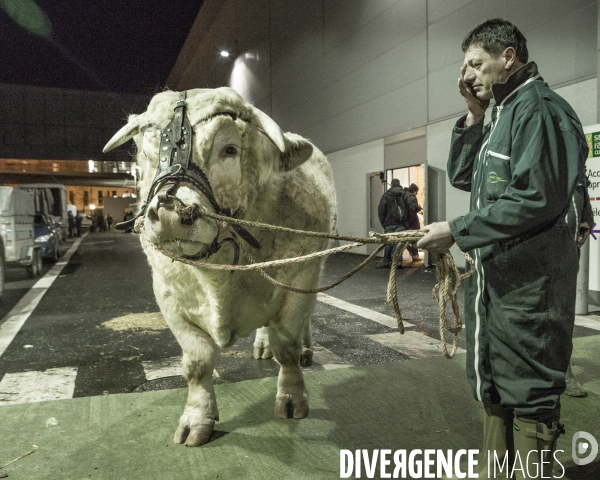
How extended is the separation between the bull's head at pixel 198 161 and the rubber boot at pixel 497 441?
1549 millimetres

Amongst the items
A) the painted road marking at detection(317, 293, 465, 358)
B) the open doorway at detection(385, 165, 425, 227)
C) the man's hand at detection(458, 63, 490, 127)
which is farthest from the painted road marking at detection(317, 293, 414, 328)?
the open doorway at detection(385, 165, 425, 227)

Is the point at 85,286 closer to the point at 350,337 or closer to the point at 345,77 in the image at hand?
the point at 350,337

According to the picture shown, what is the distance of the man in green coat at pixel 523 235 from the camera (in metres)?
1.89

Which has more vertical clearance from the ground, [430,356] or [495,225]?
[495,225]

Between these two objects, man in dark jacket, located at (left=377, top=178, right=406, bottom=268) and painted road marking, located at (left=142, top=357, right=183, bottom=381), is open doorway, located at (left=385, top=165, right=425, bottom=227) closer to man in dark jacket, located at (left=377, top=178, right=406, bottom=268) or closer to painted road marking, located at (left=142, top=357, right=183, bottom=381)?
man in dark jacket, located at (left=377, top=178, right=406, bottom=268)

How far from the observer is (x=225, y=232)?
2744 mm

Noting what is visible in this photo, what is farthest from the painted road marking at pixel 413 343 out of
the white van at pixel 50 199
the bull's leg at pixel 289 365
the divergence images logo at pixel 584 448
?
the white van at pixel 50 199

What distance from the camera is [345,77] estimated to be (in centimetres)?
1608

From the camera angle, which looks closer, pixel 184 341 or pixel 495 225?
pixel 495 225

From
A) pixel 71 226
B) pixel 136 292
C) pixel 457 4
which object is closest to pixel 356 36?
pixel 457 4

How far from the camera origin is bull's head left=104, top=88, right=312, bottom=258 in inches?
91.7

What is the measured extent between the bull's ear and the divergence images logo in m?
2.30

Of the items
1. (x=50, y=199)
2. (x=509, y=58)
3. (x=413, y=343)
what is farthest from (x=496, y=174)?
(x=50, y=199)

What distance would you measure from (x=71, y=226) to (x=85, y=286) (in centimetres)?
2158
